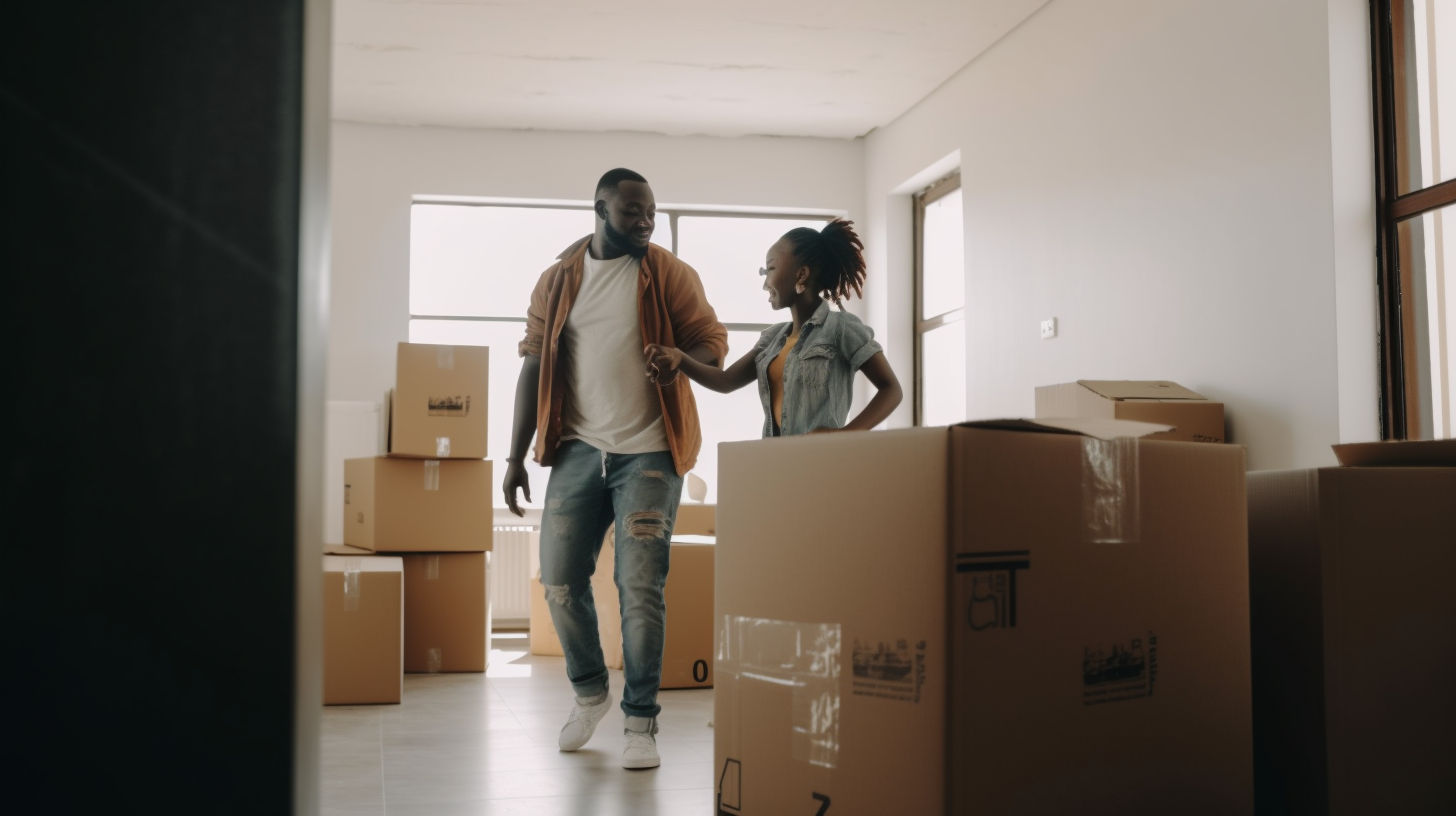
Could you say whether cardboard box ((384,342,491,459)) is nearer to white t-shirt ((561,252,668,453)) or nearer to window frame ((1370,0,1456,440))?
white t-shirt ((561,252,668,453))

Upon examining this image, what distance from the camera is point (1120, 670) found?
994 millimetres

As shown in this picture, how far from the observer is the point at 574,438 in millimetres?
2424

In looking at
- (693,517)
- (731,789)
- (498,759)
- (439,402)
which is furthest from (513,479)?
(693,517)

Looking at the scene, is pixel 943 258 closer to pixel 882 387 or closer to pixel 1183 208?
pixel 1183 208

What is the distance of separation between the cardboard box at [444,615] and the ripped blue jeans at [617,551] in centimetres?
155

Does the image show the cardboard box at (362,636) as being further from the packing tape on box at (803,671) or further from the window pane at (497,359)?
the window pane at (497,359)

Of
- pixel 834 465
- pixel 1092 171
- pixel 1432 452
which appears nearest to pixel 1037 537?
pixel 834 465

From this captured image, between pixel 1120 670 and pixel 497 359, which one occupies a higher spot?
pixel 497 359

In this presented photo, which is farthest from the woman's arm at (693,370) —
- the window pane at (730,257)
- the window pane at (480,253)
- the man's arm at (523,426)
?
the window pane at (730,257)

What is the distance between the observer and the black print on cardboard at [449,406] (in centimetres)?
386

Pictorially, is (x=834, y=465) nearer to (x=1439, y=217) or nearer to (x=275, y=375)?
(x=275, y=375)

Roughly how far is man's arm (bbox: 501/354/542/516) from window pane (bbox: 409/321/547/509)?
11.3ft

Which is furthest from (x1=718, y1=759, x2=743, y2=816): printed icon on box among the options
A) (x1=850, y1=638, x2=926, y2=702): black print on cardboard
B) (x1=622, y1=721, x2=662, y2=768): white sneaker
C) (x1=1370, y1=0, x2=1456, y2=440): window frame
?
(x1=1370, y1=0, x2=1456, y2=440): window frame

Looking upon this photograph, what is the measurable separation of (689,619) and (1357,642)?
256 centimetres
